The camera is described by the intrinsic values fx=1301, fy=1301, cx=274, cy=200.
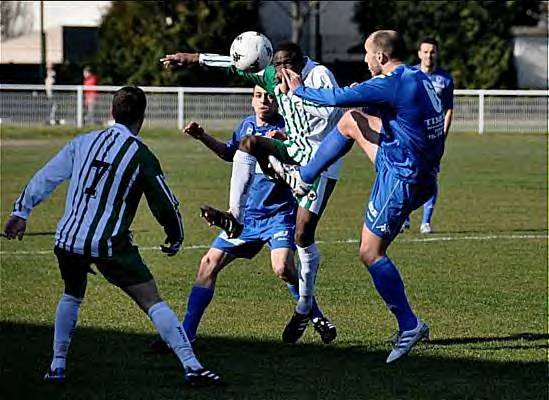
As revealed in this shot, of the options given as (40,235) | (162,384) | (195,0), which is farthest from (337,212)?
(195,0)

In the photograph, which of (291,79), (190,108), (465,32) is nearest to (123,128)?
(291,79)

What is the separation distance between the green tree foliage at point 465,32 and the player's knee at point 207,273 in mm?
34262

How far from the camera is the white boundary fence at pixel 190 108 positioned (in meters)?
37.2

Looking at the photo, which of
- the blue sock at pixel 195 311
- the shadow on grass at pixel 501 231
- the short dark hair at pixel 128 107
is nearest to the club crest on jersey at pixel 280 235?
the blue sock at pixel 195 311

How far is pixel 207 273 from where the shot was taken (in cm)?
905

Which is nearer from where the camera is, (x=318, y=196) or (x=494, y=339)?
(x=318, y=196)

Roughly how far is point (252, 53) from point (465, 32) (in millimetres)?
35159

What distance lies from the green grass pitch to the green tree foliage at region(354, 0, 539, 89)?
24514mm

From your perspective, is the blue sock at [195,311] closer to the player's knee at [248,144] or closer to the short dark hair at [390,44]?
the player's knee at [248,144]

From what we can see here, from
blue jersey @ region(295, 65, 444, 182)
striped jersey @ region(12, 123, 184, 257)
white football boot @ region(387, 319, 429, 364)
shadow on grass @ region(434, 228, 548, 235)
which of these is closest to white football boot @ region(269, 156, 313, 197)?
blue jersey @ region(295, 65, 444, 182)

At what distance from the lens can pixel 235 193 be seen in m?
8.91

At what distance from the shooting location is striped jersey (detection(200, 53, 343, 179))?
906 centimetres

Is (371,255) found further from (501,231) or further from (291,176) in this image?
(501,231)

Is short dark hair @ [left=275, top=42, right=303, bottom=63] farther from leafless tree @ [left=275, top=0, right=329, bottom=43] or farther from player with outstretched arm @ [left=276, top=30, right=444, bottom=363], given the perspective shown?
leafless tree @ [left=275, top=0, right=329, bottom=43]
